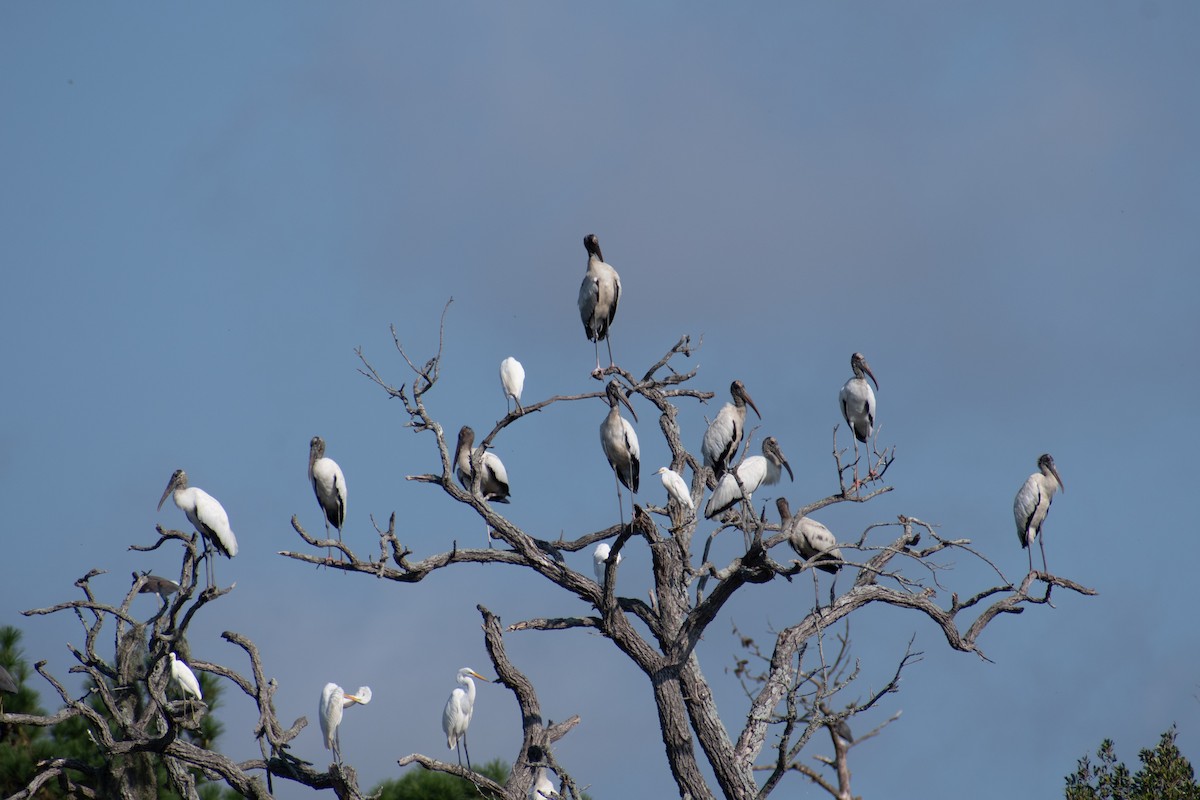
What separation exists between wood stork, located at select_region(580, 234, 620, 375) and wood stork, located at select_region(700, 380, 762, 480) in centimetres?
138

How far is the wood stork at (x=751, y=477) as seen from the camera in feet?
51.4

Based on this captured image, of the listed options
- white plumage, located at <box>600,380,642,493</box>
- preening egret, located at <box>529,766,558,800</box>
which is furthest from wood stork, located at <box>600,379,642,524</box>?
preening egret, located at <box>529,766,558,800</box>

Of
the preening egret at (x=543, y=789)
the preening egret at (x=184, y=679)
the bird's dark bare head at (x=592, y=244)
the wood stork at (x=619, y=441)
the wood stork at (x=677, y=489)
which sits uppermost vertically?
the bird's dark bare head at (x=592, y=244)

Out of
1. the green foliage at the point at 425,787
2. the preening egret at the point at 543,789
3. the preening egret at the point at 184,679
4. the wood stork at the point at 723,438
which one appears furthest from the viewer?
the green foliage at the point at 425,787

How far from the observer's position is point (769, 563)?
39.6 feet

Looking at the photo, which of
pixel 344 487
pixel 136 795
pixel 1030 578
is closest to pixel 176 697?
pixel 136 795

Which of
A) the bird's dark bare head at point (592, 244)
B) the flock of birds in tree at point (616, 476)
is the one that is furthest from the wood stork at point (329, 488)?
the bird's dark bare head at point (592, 244)

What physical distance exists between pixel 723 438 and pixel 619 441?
1.32 m

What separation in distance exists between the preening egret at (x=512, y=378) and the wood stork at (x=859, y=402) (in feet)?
10.9

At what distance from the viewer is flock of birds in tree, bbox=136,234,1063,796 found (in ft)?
48.2

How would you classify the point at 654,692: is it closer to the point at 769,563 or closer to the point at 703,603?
the point at 703,603

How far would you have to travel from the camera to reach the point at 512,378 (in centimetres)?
1638

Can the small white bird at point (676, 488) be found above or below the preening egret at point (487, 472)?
below

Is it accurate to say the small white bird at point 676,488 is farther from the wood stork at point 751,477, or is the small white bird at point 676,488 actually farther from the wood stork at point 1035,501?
the wood stork at point 1035,501
